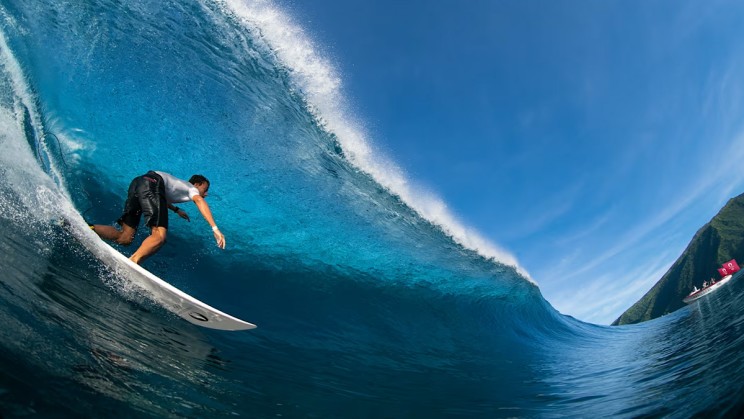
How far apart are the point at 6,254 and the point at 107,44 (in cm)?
489

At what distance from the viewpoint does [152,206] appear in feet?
13.8

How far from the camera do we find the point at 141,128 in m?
7.17

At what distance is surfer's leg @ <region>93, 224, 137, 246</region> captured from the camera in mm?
4348

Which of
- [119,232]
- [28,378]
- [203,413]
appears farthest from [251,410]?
[119,232]

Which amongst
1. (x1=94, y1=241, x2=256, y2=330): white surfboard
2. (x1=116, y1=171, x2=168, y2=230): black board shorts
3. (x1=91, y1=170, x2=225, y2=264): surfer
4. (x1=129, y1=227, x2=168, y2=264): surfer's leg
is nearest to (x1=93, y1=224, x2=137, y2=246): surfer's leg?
(x1=91, y1=170, x2=225, y2=264): surfer

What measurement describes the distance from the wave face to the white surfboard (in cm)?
14

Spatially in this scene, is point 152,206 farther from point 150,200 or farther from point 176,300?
point 176,300

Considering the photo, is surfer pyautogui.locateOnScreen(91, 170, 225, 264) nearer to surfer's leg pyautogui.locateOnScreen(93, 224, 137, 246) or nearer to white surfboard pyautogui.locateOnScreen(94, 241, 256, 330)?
surfer's leg pyautogui.locateOnScreen(93, 224, 137, 246)

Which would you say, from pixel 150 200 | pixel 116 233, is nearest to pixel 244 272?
pixel 116 233

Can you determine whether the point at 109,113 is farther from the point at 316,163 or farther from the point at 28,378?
the point at 28,378

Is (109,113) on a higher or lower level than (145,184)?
higher

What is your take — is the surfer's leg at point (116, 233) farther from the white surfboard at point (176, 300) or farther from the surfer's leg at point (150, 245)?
the surfer's leg at point (150, 245)

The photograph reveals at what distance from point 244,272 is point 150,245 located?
2.89 meters

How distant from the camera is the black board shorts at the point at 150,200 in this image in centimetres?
418
